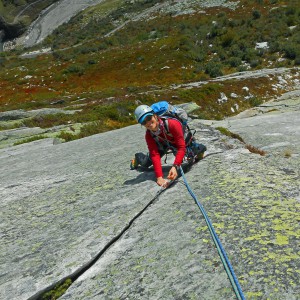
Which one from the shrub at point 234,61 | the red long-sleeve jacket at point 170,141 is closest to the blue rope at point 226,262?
the red long-sleeve jacket at point 170,141

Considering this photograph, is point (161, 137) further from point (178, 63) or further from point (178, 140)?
point (178, 63)

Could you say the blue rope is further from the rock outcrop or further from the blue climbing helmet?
the blue climbing helmet

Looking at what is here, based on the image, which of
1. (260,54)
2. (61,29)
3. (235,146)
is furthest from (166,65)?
(61,29)

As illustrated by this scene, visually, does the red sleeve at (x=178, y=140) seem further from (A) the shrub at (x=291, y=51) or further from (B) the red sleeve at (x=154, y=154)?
(A) the shrub at (x=291, y=51)

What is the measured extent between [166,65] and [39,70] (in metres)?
28.5

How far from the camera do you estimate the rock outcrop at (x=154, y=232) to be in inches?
169

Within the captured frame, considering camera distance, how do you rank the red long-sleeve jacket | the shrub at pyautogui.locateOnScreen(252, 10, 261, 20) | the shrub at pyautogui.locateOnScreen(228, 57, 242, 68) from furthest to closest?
the shrub at pyautogui.locateOnScreen(252, 10, 261, 20) < the shrub at pyautogui.locateOnScreen(228, 57, 242, 68) < the red long-sleeve jacket

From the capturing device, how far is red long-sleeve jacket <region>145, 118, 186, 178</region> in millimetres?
7535

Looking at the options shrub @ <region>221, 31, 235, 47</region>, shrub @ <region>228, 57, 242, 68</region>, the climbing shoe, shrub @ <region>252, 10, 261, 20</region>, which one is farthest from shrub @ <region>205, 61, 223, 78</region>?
the climbing shoe

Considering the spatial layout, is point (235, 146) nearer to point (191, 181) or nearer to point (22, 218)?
point (191, 181)

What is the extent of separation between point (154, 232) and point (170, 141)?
284 centimetres

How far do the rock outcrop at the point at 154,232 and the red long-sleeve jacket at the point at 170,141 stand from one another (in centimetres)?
50

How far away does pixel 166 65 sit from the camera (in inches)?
2327

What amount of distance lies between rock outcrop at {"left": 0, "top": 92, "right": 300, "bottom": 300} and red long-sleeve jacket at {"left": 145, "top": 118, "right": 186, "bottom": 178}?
1.65 ft
